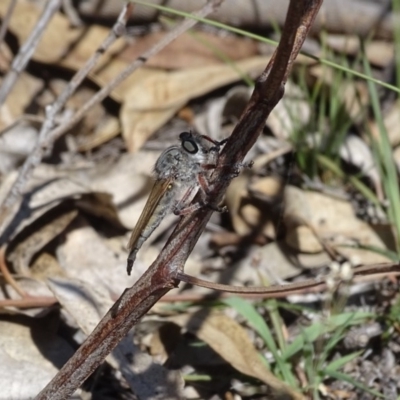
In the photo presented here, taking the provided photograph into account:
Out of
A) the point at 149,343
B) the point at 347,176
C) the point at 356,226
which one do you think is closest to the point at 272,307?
the point at 149,343

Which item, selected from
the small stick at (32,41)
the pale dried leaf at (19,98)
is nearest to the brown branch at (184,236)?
the small stick at (32,41)

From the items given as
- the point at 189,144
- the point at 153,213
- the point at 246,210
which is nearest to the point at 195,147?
the point at 189,144

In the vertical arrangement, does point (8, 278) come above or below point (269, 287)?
below

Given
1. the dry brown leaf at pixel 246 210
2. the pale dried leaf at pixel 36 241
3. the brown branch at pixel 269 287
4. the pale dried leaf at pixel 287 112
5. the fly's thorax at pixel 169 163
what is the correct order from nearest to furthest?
the brown branch at pixel 269 287 → the fly's thorax at pixel 169 163 → the pale dried leaf at pixel 36 241 → the dry brown leaf at pixel 246 210 → the pale dried leaf at pixel 287 112

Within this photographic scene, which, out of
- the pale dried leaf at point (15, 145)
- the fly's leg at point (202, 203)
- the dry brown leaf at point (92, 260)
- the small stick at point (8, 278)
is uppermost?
the fly's leg at point (202, 203)

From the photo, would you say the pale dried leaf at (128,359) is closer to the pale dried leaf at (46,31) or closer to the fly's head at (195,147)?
the fly's head at (195,147)

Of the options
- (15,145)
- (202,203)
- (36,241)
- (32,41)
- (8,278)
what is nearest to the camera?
(202,203)

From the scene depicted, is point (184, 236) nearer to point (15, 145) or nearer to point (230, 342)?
point (230, 342)

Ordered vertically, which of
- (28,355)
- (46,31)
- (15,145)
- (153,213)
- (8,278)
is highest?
(46,31)

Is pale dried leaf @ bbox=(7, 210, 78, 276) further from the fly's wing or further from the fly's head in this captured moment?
the fly's head
